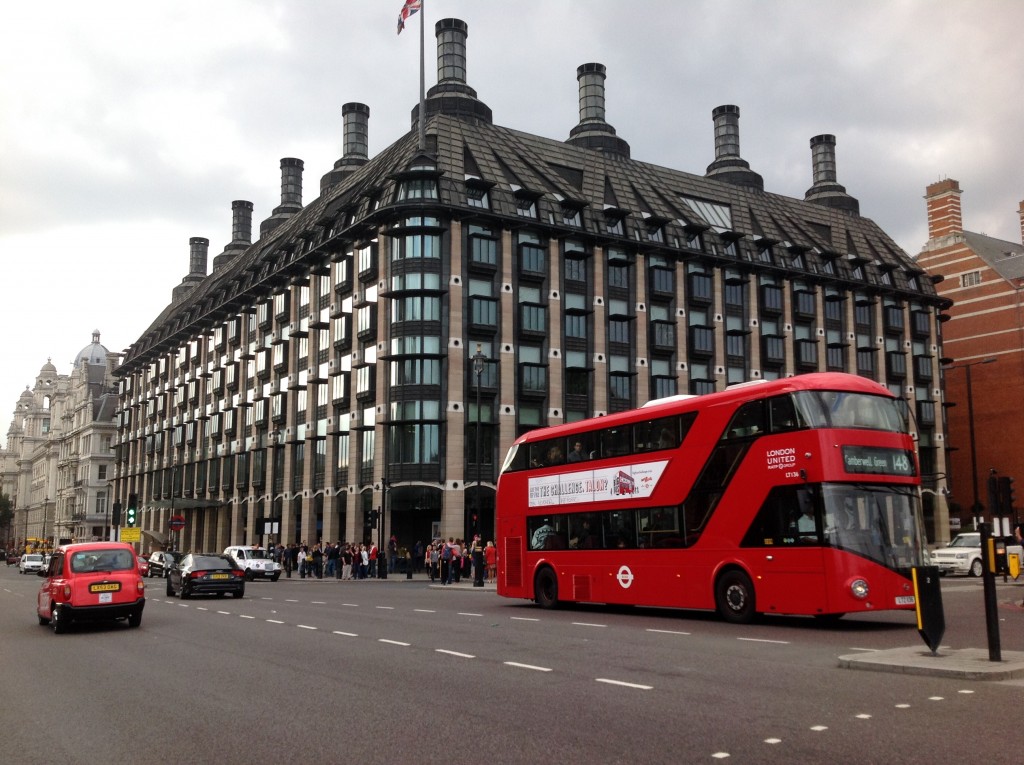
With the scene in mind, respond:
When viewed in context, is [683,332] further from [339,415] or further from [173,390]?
[173,390]

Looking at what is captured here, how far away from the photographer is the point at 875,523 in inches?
646

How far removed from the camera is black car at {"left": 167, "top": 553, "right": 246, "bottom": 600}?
2909cm

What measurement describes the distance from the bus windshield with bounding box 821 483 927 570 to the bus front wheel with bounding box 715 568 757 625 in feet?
6.61

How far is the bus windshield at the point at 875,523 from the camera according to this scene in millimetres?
16156

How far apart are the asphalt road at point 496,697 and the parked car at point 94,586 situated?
0.57m

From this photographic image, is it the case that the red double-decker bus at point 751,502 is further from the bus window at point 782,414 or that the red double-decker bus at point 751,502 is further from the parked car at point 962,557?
the parked car at point 962,557

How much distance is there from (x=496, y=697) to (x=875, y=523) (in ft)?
30.3

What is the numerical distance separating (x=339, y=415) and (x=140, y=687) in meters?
49.3

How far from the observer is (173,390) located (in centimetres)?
8888

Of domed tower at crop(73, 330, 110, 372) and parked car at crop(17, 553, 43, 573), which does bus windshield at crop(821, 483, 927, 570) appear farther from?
domed tower at crop(73, 330, 110, 372)

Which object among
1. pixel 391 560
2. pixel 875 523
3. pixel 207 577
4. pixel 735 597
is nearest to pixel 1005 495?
pixel 875 523

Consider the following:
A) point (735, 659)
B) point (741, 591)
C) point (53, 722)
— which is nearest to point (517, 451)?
point (741, 591)

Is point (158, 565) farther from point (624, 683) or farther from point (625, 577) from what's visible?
point (624, 683)

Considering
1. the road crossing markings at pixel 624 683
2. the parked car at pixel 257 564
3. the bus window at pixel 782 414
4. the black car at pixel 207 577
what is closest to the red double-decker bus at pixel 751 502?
the bus window at pixel 782 414
